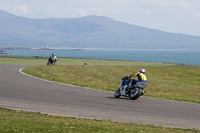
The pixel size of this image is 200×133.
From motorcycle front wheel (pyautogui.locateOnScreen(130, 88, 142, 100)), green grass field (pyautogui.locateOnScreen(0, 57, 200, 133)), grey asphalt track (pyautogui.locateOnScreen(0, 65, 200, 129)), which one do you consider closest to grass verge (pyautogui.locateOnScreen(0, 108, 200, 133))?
green grass field (pyautogui.locateOnScreen(0, 57, 200, 133))

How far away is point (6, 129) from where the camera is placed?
35.3 feet

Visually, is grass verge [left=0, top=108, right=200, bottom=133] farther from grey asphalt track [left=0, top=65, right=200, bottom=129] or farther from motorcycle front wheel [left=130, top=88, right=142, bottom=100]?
motorcycle front wheel [left=130, top=88, right=142, bottom=100]

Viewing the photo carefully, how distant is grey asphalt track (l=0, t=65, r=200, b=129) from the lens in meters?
15.7

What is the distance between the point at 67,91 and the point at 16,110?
8.54 meters

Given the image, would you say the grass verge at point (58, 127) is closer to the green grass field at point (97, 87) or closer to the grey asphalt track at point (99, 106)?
the green grass field at point (97, 87)

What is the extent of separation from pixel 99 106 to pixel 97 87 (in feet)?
34.5

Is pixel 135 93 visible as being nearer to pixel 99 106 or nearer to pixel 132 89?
pixel 132 89

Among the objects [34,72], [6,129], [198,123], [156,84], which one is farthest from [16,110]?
[156,84]

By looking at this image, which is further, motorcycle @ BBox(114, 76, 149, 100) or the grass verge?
motorcycle @ BBox(114, 76, 149, 100)

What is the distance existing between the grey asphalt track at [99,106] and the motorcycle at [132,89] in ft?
1.40

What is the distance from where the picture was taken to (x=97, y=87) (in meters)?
29.0

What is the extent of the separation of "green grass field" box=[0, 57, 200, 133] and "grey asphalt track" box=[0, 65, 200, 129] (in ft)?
4.82

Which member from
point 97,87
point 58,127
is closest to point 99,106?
point 58,127

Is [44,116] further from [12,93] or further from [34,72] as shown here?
[34,72]
